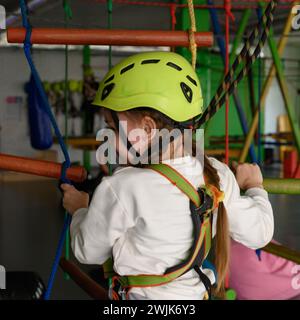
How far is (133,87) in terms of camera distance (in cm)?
94

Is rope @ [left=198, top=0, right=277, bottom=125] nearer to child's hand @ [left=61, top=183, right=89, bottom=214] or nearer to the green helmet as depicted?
the green helmet

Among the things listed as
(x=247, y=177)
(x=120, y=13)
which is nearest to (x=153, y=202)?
(x=247, y=177)

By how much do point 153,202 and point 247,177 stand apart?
315 mm

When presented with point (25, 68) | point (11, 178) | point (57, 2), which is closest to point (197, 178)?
point (57, 2)

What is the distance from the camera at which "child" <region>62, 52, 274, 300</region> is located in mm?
923

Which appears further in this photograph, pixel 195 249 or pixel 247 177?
pixel 247 177

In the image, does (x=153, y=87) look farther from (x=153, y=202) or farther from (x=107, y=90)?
(x=153, y=202)

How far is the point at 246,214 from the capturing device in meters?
1.05

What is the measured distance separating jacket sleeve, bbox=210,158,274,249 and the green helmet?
19 cm

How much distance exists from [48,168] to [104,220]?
307 mm

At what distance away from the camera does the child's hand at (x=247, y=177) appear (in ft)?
3.76

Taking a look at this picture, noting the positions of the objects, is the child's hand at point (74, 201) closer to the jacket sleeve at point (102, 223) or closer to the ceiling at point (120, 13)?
the jacket sleeve at point (102, 223)

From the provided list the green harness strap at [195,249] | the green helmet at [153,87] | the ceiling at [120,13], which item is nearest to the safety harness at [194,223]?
the green harness strap at [195,249]
